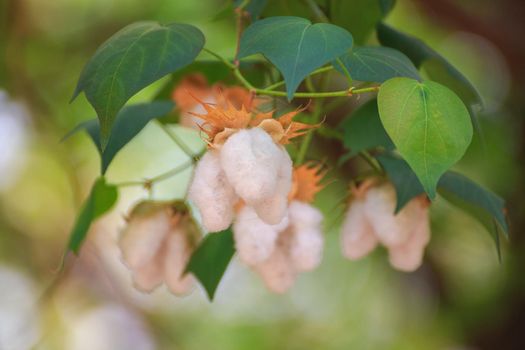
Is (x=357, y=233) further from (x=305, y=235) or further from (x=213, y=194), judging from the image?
(x=213, y=194)

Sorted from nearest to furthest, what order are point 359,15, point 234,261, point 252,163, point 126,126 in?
1. point 252,163
2. point 126,126
3. point 359,15
4. point 234,261

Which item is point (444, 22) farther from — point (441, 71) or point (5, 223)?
point (5, 223)

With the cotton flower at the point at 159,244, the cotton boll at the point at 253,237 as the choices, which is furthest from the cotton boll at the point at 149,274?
the cotton boll at the point at 253,237

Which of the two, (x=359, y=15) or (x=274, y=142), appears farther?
(x=359, y=15)

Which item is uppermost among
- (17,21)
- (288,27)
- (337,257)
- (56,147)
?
(288,27)

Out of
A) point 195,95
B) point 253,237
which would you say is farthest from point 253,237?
point 195,95

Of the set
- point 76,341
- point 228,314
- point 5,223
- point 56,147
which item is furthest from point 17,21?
point 228,314

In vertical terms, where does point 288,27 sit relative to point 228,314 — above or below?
above

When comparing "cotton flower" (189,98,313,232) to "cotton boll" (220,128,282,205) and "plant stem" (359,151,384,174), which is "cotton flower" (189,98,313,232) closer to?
"cotton boll" (220,128,282,205)
